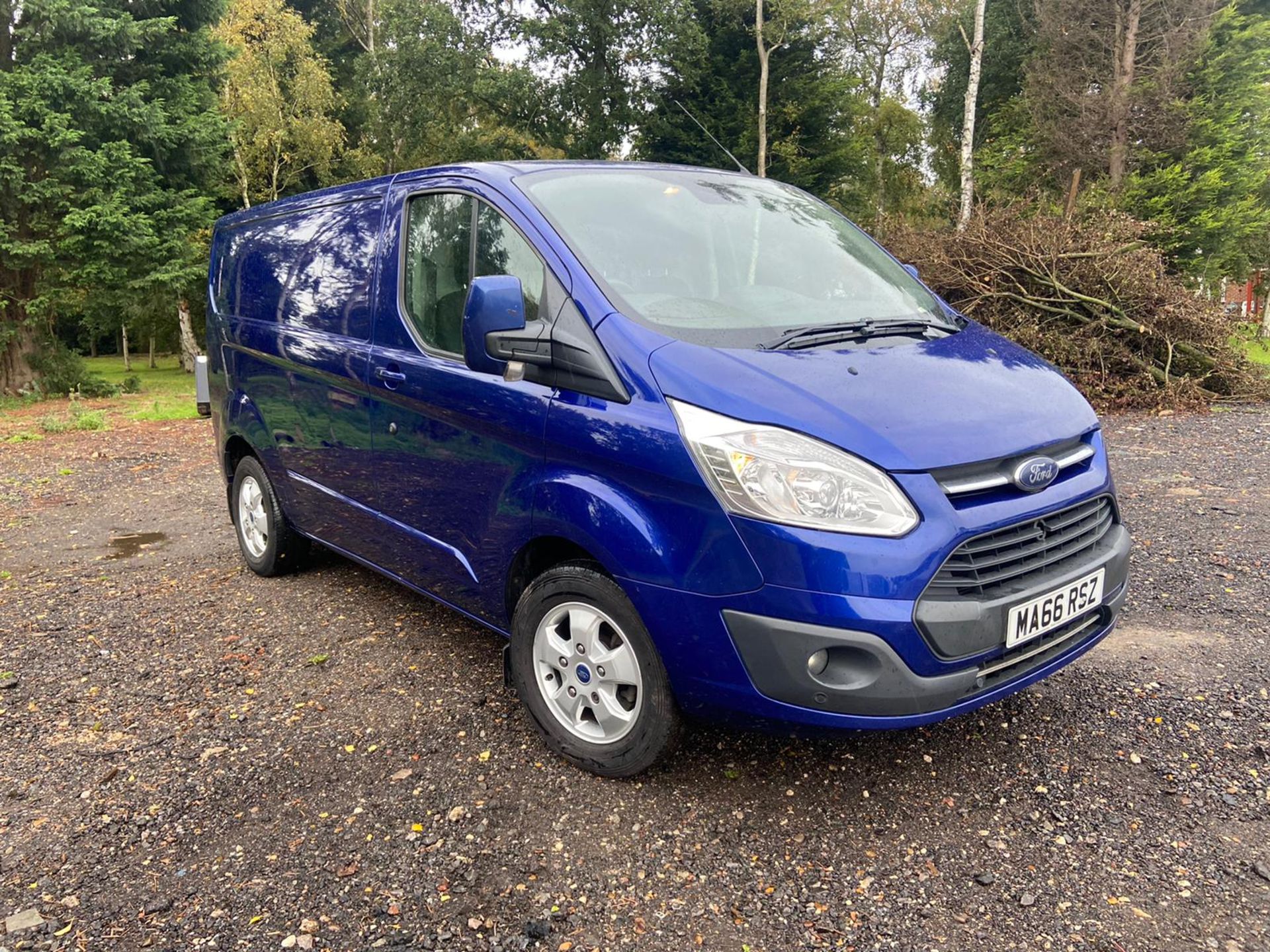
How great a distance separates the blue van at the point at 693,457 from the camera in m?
2.19

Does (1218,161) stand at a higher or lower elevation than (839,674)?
higher

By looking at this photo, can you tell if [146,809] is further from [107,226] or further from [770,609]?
[107,226]

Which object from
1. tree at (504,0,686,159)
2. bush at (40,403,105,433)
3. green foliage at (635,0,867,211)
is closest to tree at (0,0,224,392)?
bush at (40,403,105,433)

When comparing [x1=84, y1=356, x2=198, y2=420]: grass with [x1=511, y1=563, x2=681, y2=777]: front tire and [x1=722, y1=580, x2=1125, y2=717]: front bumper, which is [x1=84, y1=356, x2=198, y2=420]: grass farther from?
[x1=722, y1=580, x2=1125, y2=717]: front bumper

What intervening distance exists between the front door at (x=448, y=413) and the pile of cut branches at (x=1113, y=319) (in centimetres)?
854

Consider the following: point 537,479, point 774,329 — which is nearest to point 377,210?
point 537,479

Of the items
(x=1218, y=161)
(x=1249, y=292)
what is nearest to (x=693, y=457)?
(x=1218, y=161)

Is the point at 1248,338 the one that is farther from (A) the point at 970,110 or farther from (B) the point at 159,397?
(B) the point at 159,397

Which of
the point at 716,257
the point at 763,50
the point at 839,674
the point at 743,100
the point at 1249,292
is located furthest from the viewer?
the point at 1249,292

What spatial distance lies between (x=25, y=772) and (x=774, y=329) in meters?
3.02

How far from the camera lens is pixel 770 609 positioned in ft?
7.14

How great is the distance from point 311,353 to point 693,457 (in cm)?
244

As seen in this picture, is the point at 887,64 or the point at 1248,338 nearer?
the point at 1248,338

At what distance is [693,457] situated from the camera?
2256 millimetres
